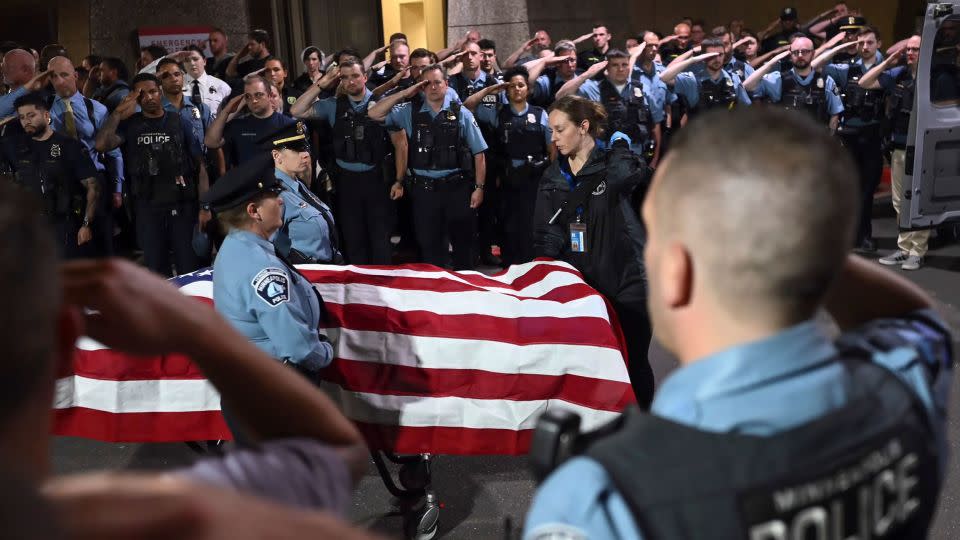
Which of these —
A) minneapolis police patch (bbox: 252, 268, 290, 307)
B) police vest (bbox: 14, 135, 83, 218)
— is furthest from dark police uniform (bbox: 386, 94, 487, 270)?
minneapolis police patch (bbox: 252, 268, 290, 307)

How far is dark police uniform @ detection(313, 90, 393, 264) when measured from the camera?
279 inches

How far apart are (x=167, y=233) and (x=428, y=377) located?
390 centimetres

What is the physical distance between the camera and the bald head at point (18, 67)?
7973mm

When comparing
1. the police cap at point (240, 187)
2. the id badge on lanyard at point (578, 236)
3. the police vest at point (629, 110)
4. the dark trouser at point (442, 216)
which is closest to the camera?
the police cap at point (240, 187)

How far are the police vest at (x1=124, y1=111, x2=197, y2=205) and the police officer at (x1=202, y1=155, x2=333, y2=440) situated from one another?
3456mm

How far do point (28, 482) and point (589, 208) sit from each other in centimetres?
365

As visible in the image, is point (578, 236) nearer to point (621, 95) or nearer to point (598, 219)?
point (598, 219)

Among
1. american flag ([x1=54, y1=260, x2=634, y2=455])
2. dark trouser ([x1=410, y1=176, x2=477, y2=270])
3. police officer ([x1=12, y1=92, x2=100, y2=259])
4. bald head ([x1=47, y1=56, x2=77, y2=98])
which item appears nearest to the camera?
american flag ([x1=54, y1=260, x2=634, y2=455])

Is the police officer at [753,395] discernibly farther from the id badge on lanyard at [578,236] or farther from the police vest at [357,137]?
the police vest at [357,137]

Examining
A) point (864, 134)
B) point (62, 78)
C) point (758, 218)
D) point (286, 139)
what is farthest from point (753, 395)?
point (864, 134)

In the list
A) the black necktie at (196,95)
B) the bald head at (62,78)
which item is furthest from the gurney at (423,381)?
the black necktie at (196,95)

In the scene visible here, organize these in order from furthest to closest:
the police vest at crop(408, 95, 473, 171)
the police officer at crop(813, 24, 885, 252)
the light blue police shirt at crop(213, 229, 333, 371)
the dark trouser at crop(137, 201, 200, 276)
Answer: the police officer at crop(813, 24, 885, 252)
the police vest at crop(408, 95, 473, 171)
the dark trouser at crop(137, 201, 200, 276)
the light blue police shirt at crop(213, 229, 333, 371)

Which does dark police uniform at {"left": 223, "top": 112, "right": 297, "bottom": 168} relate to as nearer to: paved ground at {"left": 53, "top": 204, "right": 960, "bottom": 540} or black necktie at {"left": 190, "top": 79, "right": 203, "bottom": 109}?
black necktie at {"left": 190, "top": 79, "right": 203, "bottom": 109}

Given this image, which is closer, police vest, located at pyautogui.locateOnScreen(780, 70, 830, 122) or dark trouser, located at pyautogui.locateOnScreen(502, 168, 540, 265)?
dark trouser, located at pyautogui.locateOnScreen(502, 168, 540, 265)
